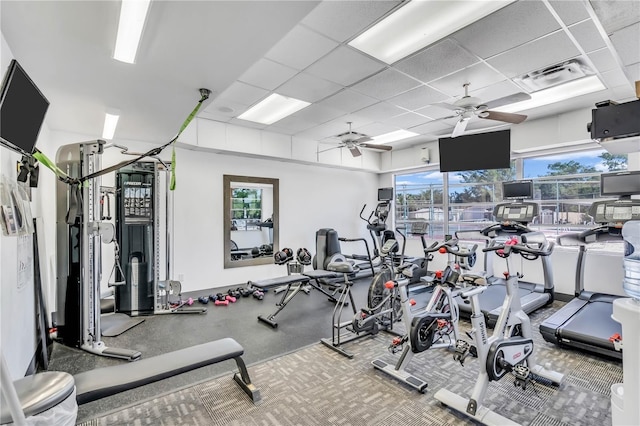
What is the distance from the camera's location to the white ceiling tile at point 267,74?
3.48 metres

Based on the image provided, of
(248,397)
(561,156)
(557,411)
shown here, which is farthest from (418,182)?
(248,397)

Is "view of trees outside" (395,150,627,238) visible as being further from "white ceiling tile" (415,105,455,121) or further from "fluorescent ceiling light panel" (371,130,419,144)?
"white ceiling tile" (415,105,455,121)

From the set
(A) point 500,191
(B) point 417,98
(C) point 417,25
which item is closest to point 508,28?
(C) point 417,25

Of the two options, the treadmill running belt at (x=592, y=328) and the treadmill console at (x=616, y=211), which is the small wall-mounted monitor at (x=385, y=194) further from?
the treadmill running belt at (x=592, y=328)

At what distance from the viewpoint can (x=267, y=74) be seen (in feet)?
12.1

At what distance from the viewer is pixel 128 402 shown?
2.51 metres

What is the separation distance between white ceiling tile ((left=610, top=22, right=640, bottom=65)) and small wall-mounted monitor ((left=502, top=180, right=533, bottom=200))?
6.89ft

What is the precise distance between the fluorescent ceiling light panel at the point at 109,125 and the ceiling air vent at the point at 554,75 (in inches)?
206

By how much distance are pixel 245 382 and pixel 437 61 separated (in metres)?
3.76

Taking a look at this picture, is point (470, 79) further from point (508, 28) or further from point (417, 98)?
point (508, 28)

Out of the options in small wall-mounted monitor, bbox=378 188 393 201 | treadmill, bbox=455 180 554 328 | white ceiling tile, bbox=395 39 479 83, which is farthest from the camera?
small wall-mounted monitor, bbox=378 188 393 201

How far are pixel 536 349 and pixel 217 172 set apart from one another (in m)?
5.65

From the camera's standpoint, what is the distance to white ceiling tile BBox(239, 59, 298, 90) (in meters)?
3.48

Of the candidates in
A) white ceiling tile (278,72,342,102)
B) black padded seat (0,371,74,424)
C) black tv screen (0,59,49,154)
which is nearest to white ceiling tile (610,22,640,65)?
white ceiling tile (278,72,342,102)
